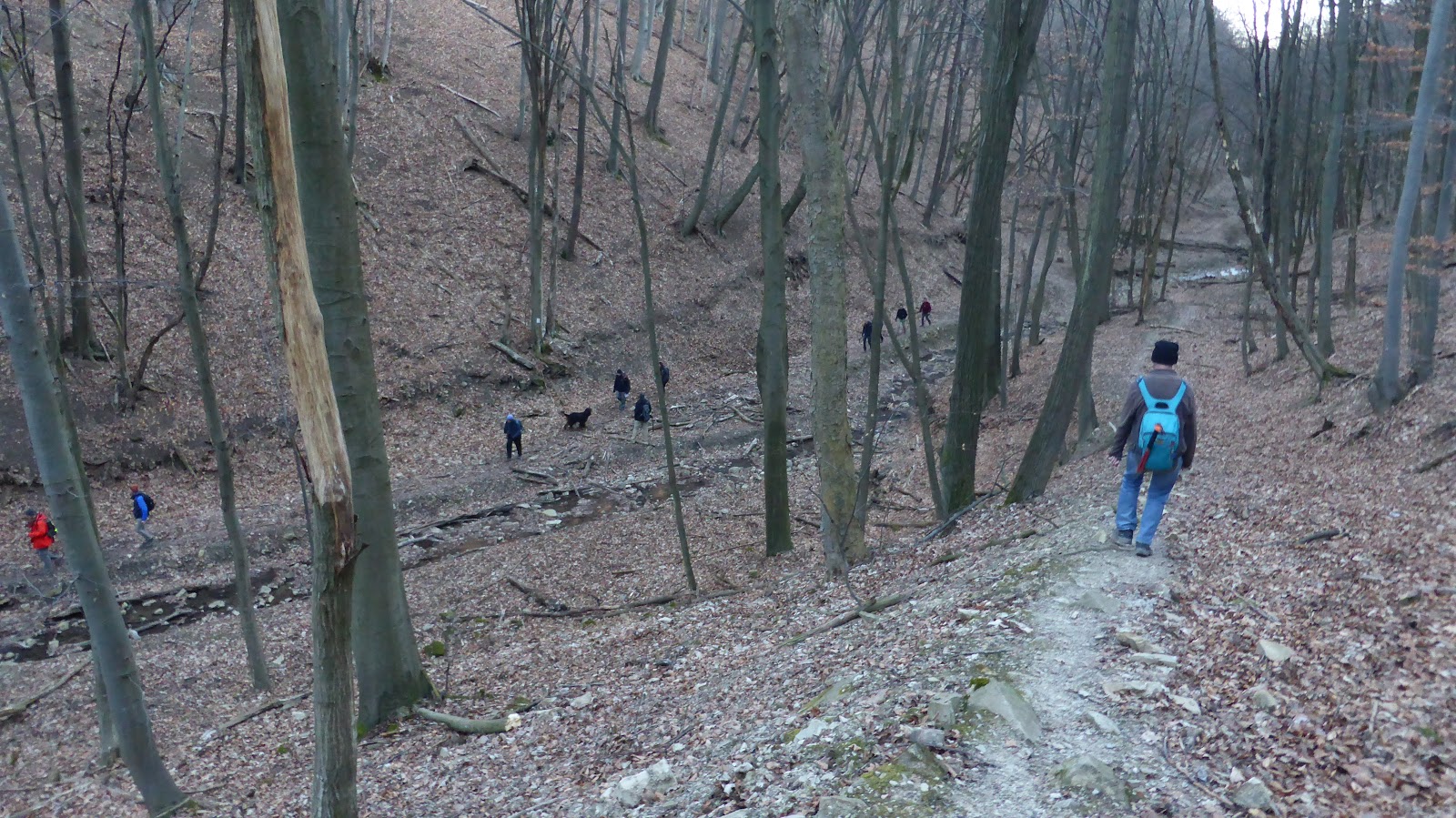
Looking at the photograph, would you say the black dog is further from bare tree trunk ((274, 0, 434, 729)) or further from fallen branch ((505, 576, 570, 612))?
bare tree trunk ((274, 0, 434, 729))

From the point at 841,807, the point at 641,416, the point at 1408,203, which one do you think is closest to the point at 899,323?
the point at 641,416

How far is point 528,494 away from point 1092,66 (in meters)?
15.6

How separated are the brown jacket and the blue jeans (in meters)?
0.13

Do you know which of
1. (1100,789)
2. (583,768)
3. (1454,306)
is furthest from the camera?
(1454,306)

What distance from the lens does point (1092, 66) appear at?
20.5 m

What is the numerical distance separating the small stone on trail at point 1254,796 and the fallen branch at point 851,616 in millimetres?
3705

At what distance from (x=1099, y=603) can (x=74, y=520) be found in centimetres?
789

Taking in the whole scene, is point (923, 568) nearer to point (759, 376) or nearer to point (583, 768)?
point (583, 768)

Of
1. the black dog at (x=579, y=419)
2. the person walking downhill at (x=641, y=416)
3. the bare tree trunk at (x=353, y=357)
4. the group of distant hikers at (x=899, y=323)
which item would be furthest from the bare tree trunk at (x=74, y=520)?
the group of distant hikers at (x=899, y=323)

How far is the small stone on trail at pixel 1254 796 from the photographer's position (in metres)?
4.16

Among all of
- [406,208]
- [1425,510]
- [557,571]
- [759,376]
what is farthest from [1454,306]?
[406,208]

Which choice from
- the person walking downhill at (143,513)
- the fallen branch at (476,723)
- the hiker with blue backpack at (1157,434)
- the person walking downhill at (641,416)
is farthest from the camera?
the person walking downhill at (641,416)

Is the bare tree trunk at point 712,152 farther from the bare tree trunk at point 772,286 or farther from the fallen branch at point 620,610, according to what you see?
the fallen branch at point 620,610

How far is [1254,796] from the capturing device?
4199 mm
